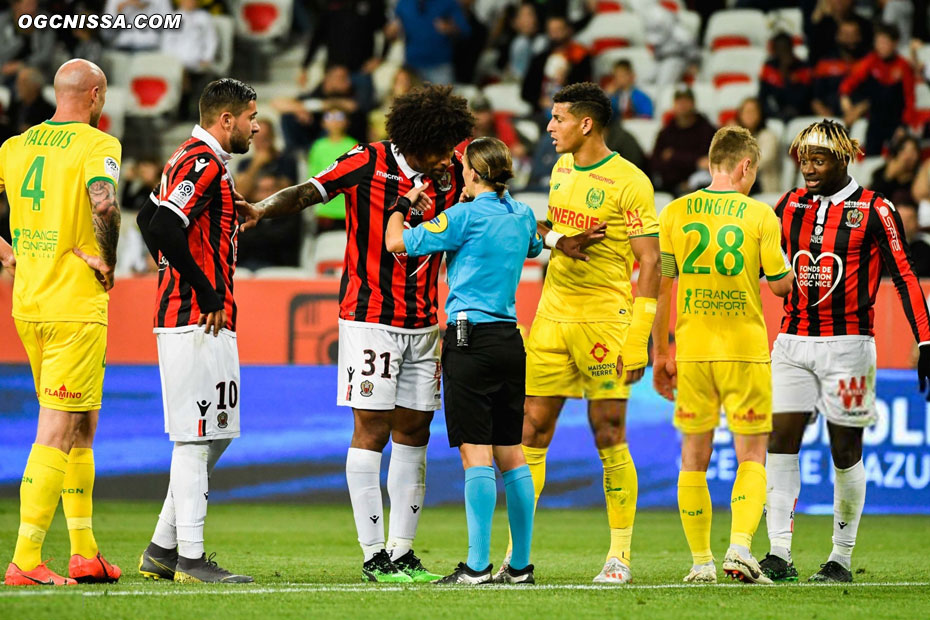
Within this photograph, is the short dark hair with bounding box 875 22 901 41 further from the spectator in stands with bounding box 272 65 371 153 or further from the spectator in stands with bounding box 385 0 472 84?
the spectator in stands with bounding box 272 65 371 153

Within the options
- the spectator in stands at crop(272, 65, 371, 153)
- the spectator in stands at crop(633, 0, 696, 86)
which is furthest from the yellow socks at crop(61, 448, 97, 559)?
the spectator in stands at crop(633, 0, 696, 86)

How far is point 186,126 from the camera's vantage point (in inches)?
671

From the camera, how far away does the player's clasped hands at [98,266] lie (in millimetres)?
6363

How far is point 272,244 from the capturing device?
13789 millimetres

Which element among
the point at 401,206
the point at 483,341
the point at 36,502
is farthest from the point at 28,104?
the point at 483,341

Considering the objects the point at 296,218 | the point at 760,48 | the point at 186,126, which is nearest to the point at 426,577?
the point at 296,218

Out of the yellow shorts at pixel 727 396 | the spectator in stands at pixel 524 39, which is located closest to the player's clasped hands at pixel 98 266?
the yellow shorts at pixel 727 396

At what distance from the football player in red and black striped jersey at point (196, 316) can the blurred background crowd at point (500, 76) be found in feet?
23.3

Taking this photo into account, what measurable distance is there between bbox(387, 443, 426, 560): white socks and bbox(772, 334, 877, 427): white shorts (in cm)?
209

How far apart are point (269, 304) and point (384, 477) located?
1.83 meters

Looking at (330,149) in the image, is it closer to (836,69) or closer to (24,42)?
(24,42)

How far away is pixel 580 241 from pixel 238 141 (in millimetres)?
1898

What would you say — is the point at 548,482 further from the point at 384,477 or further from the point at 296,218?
the point at 296,218

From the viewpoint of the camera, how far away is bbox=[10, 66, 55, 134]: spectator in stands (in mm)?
15203
